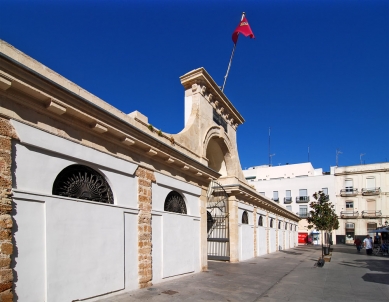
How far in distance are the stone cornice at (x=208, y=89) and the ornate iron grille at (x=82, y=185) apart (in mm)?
6729

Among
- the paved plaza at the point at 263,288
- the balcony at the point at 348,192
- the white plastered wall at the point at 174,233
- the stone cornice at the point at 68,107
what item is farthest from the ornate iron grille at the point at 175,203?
the balcony at the point at 348,192

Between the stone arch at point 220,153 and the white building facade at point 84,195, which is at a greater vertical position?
the stone arch at point 220,153

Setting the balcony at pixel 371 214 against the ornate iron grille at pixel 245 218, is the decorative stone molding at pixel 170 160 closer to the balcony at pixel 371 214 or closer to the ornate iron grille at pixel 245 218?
the ornate iron grille at pixel 245 218

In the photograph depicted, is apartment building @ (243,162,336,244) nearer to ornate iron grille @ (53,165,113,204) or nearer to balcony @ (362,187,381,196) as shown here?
balcony @ (362,187,381,196)

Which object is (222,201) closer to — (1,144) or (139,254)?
(139,254)

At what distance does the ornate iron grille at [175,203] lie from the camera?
9.02 meters

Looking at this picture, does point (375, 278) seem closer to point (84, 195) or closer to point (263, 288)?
point (263, 288)

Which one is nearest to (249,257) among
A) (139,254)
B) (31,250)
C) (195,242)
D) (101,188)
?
(195,242)

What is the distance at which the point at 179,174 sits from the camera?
958 centimetres

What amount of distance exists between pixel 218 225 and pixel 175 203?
5.95 m

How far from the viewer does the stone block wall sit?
168 inches

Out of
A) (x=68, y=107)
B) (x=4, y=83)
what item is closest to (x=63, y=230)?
(x=68, y=107)

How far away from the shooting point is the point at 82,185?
6.05 m

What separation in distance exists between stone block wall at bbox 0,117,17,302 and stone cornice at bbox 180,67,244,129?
8.26 m
